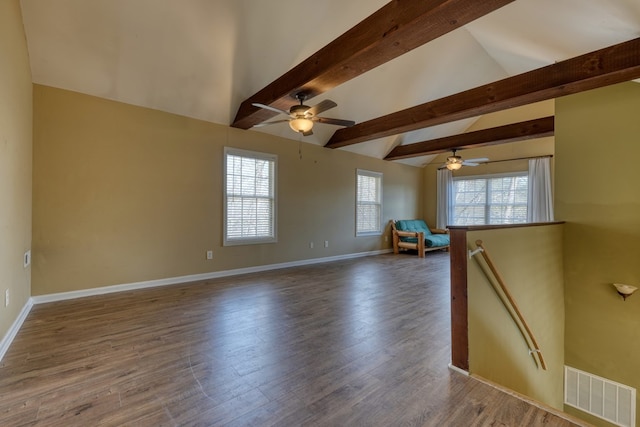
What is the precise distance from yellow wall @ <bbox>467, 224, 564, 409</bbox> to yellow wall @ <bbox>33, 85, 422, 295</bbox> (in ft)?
12.9

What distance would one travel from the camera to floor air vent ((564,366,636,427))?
11.3 ft

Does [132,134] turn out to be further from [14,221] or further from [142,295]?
[142,295]

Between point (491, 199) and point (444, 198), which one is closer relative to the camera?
point (491, 199)

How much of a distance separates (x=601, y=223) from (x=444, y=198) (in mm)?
5152

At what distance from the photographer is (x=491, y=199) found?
316 inches

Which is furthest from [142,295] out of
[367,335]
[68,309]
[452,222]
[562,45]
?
[452,222]

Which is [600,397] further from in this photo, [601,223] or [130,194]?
[130,194]

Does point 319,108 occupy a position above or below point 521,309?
above

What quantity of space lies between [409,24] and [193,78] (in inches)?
122

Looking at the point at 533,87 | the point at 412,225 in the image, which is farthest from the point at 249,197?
the point at 412,225

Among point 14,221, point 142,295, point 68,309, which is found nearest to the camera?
point 14,221

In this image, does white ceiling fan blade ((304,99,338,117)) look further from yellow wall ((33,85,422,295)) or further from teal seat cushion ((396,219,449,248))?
teal seat cushion ((396,219,449,248))

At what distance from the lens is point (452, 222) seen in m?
8.71

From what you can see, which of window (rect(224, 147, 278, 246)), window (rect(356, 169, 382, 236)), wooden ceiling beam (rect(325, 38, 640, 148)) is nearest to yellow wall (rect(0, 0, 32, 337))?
window (rect(224, 147, 278, 246))
